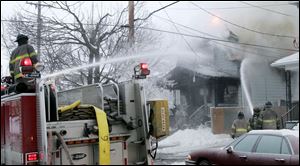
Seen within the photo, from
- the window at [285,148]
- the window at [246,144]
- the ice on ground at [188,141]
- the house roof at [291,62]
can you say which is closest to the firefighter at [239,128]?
the house roof at [291,62]

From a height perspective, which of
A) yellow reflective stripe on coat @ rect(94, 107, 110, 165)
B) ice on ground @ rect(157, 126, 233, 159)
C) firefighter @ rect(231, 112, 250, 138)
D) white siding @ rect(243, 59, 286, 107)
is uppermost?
white siding @ rect(243, 59, 286, 107)

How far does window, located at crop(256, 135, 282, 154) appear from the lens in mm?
7536

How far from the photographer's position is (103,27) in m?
17.9

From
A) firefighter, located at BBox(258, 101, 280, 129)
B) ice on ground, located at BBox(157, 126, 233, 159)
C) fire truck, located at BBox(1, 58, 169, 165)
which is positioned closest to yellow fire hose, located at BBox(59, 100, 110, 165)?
fire truck, located at BBox(1, 58, 169, 165)

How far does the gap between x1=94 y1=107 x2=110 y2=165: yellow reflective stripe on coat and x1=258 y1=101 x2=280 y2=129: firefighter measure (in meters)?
7.15

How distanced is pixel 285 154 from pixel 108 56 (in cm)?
1091

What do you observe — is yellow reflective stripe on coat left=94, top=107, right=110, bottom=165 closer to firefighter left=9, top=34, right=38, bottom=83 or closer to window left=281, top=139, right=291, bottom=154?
firefighter left=9, top=34, right=38, bottom=83

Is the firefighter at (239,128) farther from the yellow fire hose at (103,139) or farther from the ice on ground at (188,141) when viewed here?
the yellow fire hose at (103,139)

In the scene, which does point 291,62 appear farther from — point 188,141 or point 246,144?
point 188,141

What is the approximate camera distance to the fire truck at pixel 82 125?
203 inches

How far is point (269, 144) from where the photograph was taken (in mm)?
7746

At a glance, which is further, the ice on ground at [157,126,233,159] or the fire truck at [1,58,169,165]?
the ice on ground at [157,126,233,159]

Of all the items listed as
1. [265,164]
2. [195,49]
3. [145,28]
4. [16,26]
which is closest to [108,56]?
[145,28]

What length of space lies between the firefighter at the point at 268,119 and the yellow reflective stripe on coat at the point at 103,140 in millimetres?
7155
